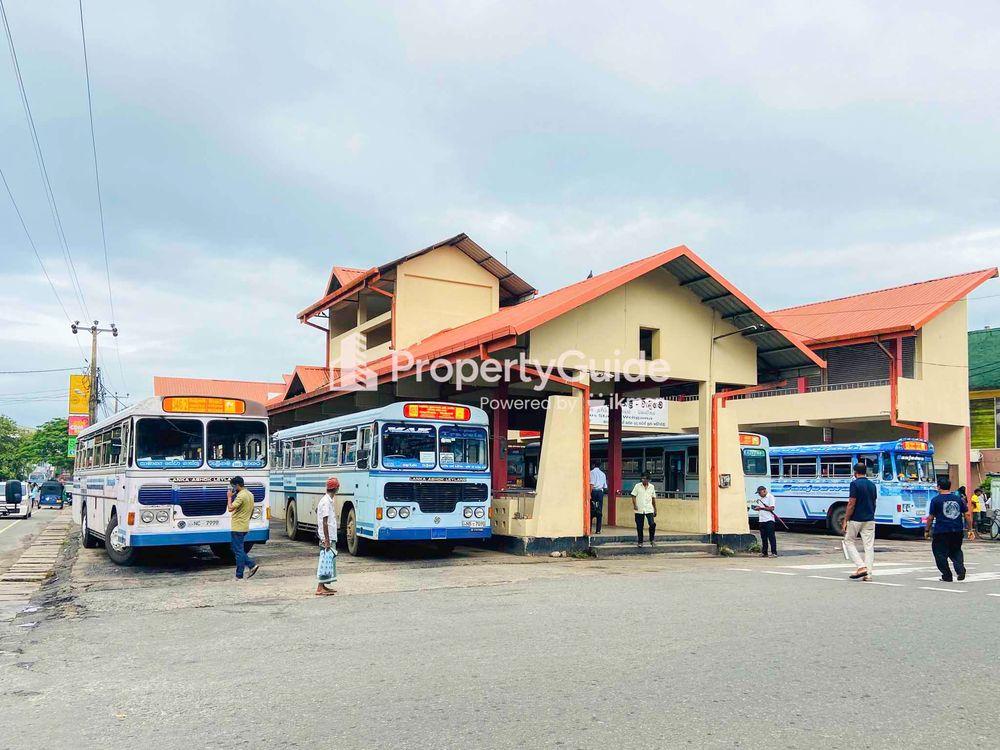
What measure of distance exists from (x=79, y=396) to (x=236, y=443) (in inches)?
1514

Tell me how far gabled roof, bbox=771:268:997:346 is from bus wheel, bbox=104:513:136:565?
850 inches

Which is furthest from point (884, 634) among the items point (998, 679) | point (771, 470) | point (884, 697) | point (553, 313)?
point (771, 470)

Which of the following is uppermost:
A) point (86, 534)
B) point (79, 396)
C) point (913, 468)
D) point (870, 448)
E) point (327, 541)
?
point (79, 396)

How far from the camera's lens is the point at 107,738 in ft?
18.3

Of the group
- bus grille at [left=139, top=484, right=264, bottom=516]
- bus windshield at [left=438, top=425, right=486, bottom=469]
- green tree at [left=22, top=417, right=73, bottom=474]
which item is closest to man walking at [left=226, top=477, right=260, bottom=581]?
bus grille at [left=139, top=484, right=264, bottom=516]

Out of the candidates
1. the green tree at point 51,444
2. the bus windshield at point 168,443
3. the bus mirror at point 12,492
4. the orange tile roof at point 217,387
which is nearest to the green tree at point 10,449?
the green tree at point 51,444

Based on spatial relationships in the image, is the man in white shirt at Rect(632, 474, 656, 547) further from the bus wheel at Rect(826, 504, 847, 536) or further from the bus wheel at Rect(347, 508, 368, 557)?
the bus wheel at Rect(826, 504, 847, 536)

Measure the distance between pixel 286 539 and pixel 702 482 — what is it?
10.6m

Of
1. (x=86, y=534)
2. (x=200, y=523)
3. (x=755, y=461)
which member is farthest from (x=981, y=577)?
(x=86, y=534)

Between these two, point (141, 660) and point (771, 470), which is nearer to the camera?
point (141, 660)

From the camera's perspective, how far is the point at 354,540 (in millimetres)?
17531

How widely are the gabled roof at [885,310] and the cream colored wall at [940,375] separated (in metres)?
0.83

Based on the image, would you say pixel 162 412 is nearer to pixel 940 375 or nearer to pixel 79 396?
pixel 940 375

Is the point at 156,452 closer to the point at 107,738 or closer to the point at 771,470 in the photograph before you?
the point at 107,738
